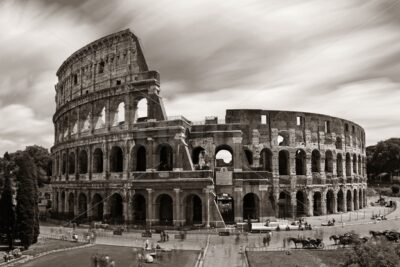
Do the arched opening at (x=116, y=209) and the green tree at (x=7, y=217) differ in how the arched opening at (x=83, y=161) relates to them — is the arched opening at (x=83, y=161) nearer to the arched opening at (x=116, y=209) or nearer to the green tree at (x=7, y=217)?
the arched opening at (x=116, y=209)

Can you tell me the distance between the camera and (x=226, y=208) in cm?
4128

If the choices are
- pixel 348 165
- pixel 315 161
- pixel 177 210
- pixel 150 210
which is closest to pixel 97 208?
pixel 150 210

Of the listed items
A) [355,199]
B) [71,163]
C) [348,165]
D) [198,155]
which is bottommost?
[355,199]

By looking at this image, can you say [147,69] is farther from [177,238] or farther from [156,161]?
[177,238]

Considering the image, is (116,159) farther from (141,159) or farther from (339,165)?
(339,165)

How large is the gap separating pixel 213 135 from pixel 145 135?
6.56m

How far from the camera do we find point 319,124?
135 ft

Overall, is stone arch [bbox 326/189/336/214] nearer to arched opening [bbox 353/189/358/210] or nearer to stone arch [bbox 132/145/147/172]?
arched opening [bbox 353/189/358/210]

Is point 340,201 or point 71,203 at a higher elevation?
point 71,203

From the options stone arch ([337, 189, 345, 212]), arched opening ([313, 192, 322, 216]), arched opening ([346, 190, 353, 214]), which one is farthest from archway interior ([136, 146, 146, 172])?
arched opening ([346, 190, 353, 214])

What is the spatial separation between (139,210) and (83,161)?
384 inches

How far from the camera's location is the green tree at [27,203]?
2370 centimetres

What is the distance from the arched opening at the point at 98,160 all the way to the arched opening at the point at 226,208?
13.3 m

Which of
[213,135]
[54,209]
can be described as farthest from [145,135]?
[54,209]
